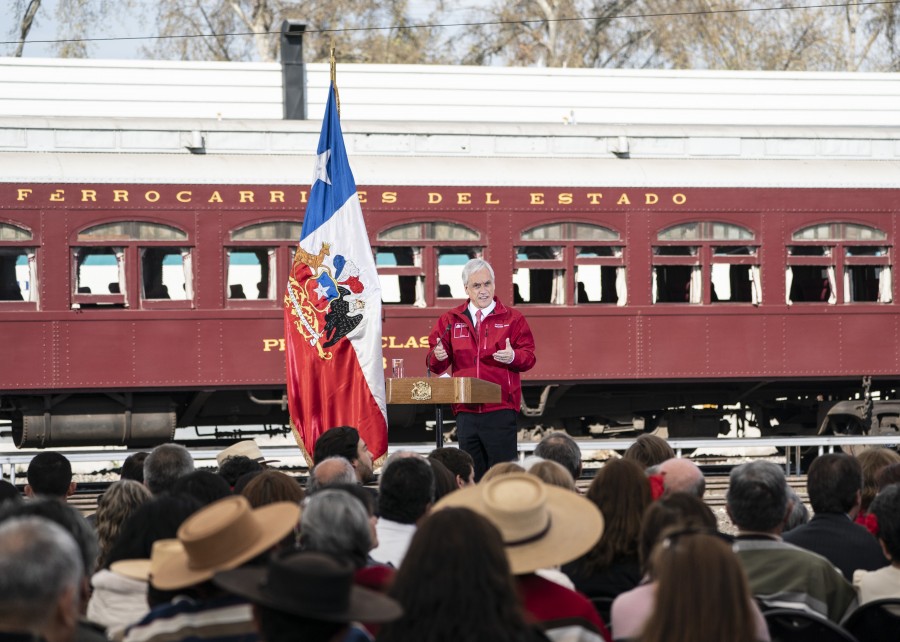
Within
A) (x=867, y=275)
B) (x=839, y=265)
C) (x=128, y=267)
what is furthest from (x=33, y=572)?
(x=867, y=275)

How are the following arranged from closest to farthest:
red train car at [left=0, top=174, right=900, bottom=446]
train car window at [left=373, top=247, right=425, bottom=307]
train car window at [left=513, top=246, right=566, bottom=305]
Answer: red train car at [left=0, top=174, right=900, bottom=446], train car window at [left=373, top=247, right=425, bottom=307], train car window at [left=513, top=246, right=566, bottom=305]

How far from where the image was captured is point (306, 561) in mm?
3180

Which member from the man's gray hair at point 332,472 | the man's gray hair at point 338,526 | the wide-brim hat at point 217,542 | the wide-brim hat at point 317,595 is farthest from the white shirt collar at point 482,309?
the wide-brim hat at point 317,595

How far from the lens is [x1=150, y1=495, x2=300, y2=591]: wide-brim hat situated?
3707mm

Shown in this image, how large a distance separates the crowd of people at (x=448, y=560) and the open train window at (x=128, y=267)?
766cm

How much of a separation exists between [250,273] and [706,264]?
4.91 m

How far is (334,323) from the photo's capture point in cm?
943

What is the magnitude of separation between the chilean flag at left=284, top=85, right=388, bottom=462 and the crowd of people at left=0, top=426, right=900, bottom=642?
10.2 feet

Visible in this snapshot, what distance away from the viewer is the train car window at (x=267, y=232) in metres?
13.7

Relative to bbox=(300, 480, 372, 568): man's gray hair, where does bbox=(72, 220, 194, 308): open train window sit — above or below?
above

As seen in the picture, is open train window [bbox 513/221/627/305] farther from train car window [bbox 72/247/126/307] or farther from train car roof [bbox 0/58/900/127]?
train car window [bbox 72/247/126/307]

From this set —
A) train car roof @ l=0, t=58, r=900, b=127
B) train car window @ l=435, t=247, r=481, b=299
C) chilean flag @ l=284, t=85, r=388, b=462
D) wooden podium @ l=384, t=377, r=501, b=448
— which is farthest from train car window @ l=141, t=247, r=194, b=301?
wooden podium @ l=384, t=377, r=501, b=448

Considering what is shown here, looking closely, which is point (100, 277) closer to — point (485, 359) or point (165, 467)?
point (485, 359)

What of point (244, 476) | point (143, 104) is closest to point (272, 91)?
point (143, 104)
